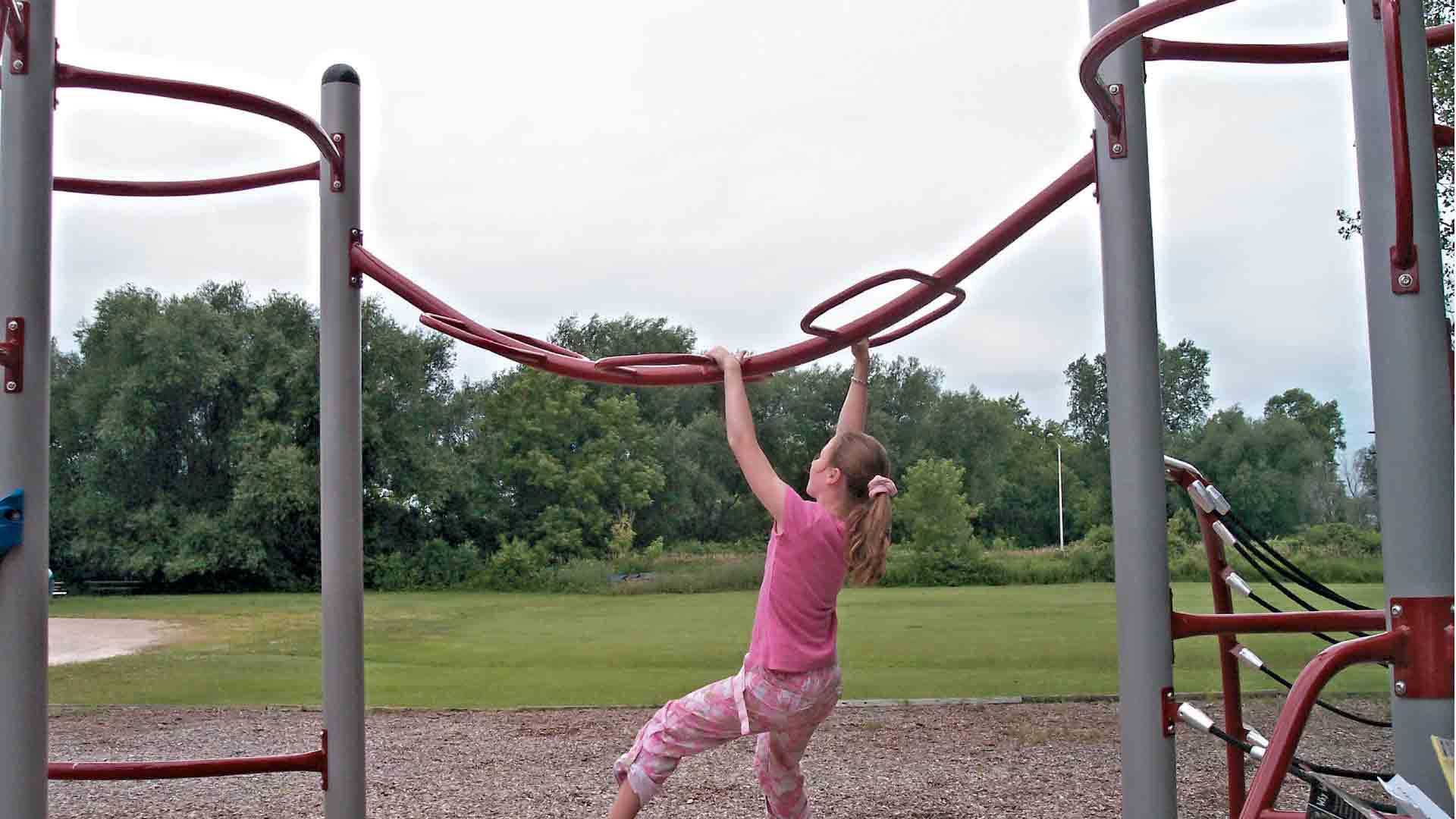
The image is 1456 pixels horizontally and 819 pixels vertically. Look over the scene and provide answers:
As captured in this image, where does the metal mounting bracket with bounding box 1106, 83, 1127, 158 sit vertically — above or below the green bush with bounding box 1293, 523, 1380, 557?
above

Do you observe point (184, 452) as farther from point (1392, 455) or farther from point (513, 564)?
point (1392, 455)

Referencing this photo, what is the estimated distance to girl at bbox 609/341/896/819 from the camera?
2074mm

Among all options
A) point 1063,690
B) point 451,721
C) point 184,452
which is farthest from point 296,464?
point 1063,690

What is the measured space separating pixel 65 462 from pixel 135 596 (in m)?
1.71

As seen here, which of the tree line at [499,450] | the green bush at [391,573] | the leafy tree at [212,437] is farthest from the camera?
the leafy tree at [212,437]

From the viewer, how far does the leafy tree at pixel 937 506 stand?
9188 millimetres

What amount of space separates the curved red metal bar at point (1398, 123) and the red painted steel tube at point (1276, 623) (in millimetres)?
592

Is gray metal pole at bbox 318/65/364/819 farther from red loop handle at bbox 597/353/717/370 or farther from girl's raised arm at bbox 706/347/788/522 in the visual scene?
girl's raised arm at bbox 706/347/788/522

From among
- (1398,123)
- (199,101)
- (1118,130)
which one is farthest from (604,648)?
(1398,123)

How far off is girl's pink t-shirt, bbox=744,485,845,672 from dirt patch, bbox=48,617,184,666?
9516 mm

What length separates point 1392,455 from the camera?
4.46 feet

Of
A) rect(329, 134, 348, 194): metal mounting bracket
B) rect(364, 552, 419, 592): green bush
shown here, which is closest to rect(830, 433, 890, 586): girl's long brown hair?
rect(329, 134, 348, 194): metal mounting bracket

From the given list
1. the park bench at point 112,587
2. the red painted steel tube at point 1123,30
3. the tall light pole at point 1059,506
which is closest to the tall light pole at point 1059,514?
the tall light pole at point 1059,506

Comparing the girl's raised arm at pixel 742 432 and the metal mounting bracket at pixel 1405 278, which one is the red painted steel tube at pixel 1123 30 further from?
the girl's raised arm at pixel 742 432
